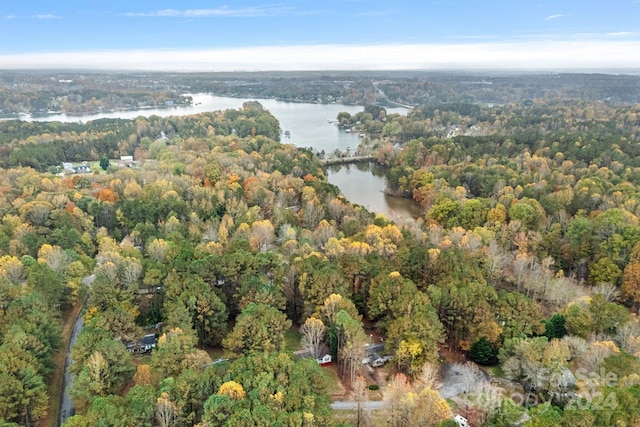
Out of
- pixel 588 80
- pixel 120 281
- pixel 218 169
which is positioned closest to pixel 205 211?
pixel 218 169

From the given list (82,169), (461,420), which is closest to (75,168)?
(82,169)

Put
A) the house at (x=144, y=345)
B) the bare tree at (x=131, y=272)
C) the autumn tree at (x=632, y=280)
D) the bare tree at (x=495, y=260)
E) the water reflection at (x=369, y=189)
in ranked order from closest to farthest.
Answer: the house at (x=144, y=345) < the bare tree at (x=131, y=272) < the autumn tree at (x=632, y=280) < the bare tree at (x=495, y=260) < the water reflection at (x=369, y=189)

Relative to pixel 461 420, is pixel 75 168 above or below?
above

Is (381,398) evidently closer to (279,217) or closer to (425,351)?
(425,351)

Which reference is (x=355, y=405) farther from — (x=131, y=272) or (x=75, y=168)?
(x=75, y=168)

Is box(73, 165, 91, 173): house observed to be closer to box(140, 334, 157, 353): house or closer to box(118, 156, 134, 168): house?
box(118, 156, 134, 168): house

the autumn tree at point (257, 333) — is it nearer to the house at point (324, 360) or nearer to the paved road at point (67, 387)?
the house at point (324, 360)

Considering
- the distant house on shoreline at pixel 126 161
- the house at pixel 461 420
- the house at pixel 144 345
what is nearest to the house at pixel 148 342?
the house at pixel 144 345
